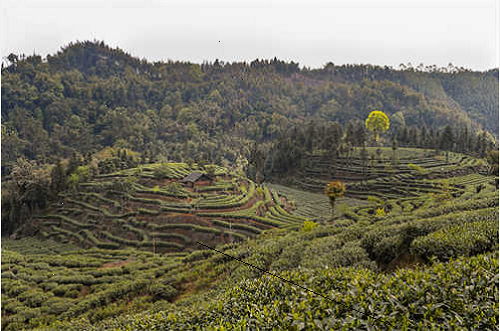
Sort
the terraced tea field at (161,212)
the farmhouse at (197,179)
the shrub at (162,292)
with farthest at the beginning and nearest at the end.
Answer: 1. the farmhouse at (197,179)
2. the terraced tea field at (161,212)
3. the shrub at (162,292)

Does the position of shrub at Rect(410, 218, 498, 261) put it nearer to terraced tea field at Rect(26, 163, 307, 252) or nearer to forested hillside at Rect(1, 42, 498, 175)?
terraced tea field at Rect(26, 163, 307, 252)

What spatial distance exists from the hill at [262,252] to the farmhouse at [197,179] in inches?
17.4

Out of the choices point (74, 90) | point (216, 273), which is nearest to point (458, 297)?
point (216, 273)

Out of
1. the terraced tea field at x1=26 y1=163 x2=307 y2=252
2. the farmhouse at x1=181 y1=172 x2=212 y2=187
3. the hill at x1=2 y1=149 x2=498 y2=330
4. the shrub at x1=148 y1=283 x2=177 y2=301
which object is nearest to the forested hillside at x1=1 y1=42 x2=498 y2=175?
the farmhouse at x1=181 y1=172 x2=212 y2=187

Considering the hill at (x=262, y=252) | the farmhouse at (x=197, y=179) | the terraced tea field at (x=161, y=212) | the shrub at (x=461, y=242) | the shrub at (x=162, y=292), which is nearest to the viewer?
the hill at (x=262, y=252)

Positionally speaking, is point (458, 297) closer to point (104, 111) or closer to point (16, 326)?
point (16, 326)

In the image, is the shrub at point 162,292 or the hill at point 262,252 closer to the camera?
the hill at point 262,252

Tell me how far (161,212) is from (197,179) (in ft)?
14.5

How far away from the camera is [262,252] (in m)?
8.25

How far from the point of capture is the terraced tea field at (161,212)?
18.8 meters

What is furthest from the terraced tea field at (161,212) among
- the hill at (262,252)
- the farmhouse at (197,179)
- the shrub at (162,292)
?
the shrub at (162,292)

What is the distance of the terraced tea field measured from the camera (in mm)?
18812

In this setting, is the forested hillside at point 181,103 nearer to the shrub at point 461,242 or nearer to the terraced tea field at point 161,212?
the terraced tea field at point 161,212

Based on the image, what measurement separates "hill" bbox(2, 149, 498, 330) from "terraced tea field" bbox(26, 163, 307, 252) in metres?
0.13
